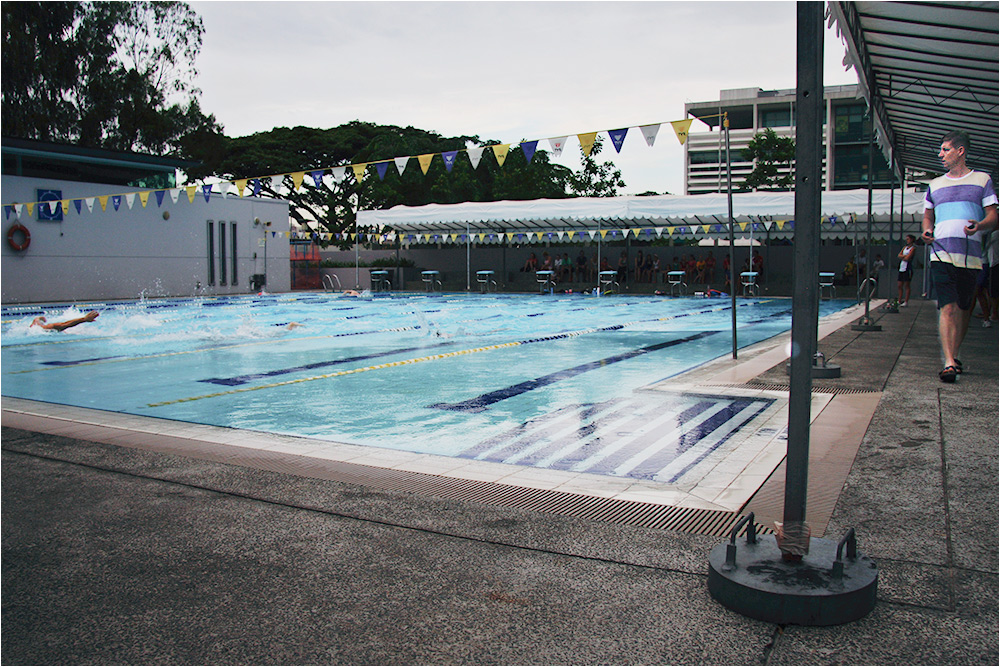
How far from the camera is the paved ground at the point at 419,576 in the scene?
221cm

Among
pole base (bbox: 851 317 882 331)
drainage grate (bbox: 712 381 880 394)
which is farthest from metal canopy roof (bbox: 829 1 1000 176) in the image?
drainage grate (bbox: 712 381 880 394)

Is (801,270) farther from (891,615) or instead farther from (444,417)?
(444,417)

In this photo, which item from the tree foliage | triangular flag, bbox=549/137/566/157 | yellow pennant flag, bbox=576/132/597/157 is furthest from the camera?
the tree foliage

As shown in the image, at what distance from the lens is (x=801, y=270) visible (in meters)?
2.40

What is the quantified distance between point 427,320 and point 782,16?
1330 centimetres

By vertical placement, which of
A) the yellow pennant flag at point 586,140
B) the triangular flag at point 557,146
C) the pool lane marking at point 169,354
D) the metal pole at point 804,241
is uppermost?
the triangular flag at point 557,146

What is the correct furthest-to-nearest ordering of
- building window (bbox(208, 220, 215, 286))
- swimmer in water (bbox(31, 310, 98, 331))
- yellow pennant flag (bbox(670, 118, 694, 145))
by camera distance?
building window (bbox(208, 220, 215, 286))
swimmer in water (bbox(31, 310, 98, 331))
yellow pennant flag (bbox(670, 118, 694, 145))

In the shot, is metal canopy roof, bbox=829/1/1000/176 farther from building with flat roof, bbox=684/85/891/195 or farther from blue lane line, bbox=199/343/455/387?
building with flat roof, bbox=684/85/891/195

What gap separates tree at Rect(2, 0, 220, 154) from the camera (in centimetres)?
3634

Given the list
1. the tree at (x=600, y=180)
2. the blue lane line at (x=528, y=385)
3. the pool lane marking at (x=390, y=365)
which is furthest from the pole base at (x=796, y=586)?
the tree at (x=600, y=180)

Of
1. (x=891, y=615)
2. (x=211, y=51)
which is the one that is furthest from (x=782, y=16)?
(x=211, y=51)

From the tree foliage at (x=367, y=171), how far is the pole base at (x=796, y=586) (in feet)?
146

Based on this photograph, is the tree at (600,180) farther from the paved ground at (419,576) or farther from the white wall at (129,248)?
the paved ground at (419,576)

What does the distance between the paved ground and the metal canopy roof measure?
4.38m
